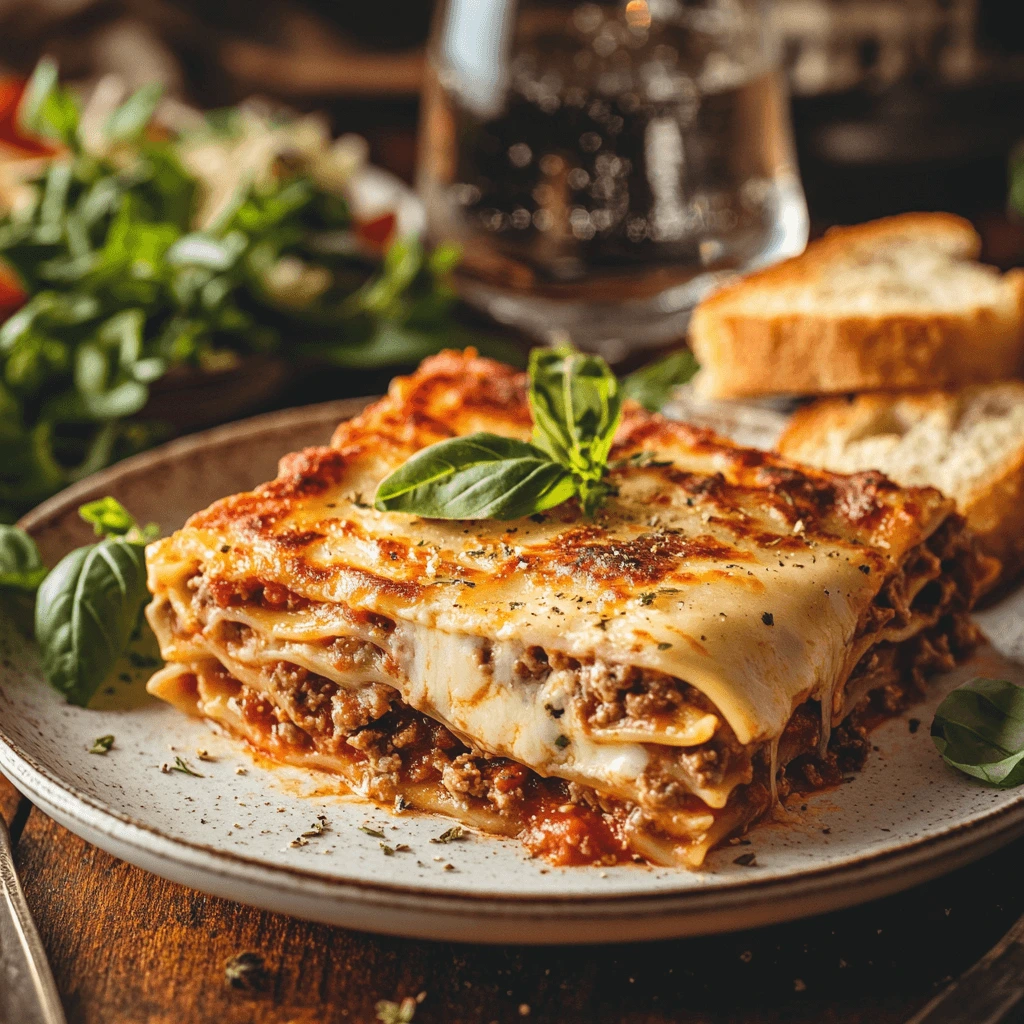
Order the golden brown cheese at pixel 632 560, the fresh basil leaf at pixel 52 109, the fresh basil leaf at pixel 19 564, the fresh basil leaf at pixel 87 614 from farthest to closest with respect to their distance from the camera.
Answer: the fresh basil leaf at pixel 52 109 → the fresh basil leaf at pixel 19 564 → the fresh basil leaf at pixel 87 614 → the golden brown cheese at pixel 632 560

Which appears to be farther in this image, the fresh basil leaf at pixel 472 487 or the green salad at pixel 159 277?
the green salad at pixel 159 277

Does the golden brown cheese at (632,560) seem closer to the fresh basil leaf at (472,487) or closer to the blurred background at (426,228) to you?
the fresh basil leaf at (472,487)

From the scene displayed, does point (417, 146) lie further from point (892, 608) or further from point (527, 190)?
point (892, 608)

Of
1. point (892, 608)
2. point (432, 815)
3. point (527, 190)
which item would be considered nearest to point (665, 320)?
point (527, 190)

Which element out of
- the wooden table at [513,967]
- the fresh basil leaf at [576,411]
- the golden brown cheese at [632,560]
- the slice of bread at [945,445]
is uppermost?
the fresh basil leaf at [576,411]

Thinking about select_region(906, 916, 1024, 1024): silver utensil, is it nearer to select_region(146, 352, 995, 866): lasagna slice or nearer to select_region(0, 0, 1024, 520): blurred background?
select_region(146, 352, 995, 866): lasagna slice

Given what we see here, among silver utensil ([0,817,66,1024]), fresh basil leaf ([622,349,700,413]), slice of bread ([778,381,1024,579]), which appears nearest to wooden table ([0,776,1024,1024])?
silver utensil ([0,817,66,1024])

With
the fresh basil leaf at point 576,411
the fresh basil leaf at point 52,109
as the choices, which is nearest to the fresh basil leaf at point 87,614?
the fresh basil leaf at point 576,411
